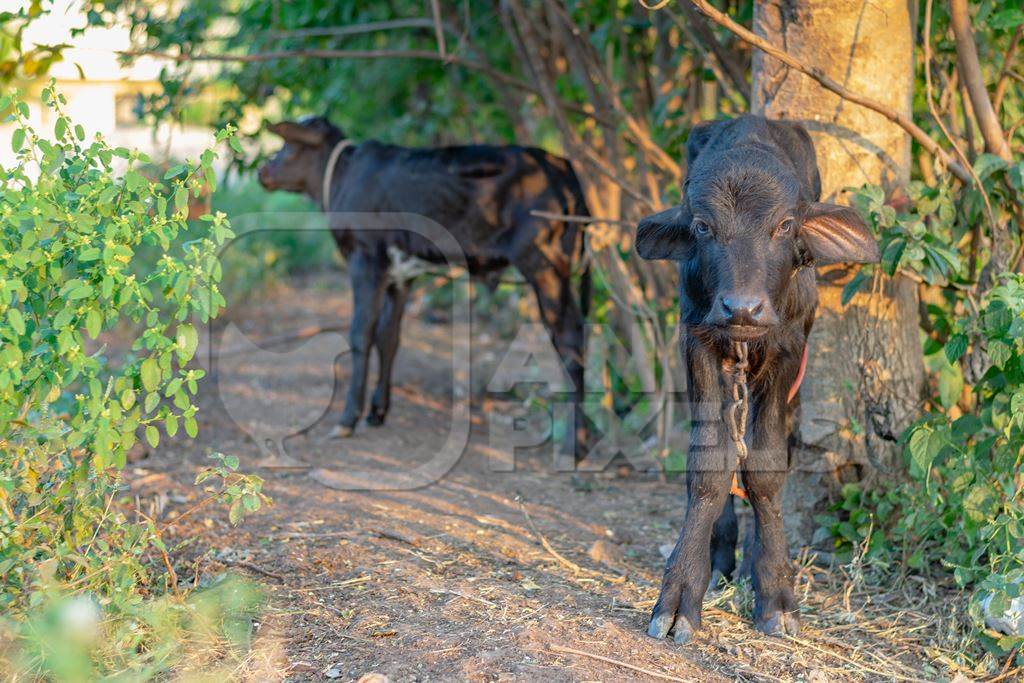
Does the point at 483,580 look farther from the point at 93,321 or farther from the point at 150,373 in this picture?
the point at 93,321

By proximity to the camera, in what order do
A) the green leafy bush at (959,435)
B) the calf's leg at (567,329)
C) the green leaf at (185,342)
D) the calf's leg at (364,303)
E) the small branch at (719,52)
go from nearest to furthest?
the green leaf at (185,342) < the green leafy bush at (959,435) < the small branch at (719,52) < the calf's leg at (567,329) < the calf's leg at (364,303)

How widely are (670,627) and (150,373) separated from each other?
185cm

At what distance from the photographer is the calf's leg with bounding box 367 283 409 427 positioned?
7.20 meters

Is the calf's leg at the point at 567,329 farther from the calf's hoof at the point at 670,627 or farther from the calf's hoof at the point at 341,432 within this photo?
the calf's hoof at the point at 670,627

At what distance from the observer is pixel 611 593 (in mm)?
4242

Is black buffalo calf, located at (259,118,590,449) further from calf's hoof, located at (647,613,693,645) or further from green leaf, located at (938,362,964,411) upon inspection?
calf's hoof, located at (647,613,693,645)

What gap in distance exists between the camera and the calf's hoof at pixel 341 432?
22.4 feet

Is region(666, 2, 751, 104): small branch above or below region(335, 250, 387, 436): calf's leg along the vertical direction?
above

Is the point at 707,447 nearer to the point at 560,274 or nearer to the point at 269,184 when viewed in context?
the point at 560,274

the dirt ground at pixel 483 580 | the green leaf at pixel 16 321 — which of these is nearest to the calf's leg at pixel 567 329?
the dirt ground at pixel 483 580

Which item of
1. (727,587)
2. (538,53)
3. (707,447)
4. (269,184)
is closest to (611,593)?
(727,587)

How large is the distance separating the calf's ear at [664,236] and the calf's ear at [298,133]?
4001 millimetres

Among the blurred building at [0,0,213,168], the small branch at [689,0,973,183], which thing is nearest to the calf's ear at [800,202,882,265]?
the small branch at [689,0,973,183]

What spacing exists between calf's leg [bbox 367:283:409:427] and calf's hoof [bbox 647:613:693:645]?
3.63 metres
